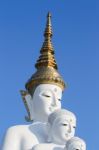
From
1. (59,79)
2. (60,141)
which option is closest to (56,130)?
(60,141)

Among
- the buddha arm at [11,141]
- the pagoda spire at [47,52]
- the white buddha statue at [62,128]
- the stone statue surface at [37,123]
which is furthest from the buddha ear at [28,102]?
the white buddha statue at [62,128]

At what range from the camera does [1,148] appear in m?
8.49

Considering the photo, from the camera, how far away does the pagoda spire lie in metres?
10.0

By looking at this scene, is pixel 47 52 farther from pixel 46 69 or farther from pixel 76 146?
pixel 76 146

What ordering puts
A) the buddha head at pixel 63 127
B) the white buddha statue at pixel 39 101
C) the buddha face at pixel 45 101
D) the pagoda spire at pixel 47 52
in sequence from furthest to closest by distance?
the pagoda spire at pixel 47 52
the buddha face at pixel 45 101
the white buddha statue at pixel 39 101
the buddha head at pixel 63 127

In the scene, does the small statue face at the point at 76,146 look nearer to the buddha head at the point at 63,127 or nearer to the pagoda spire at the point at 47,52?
the buddha head at the point at 63,127

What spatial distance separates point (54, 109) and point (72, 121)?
36.4 inches

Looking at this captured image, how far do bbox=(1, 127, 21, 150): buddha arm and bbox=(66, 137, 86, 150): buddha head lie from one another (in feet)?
3.61

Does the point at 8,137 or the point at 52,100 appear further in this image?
the point at 52,100

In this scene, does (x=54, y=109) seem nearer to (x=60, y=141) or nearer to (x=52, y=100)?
(x=52, y=100)

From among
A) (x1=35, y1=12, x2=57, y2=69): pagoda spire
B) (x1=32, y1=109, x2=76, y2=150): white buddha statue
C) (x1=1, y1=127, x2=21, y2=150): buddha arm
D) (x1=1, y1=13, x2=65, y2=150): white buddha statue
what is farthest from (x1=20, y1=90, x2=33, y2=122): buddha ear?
(x1=32, y1=109, x2=76, y2=150): white buddha statue

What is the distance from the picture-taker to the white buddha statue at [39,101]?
8.62 meters

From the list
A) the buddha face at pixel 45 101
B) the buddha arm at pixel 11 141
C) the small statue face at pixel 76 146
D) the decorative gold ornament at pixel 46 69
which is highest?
the decorative gold ornament at pixel 46 69

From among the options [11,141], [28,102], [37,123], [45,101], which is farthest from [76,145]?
[28,102]
